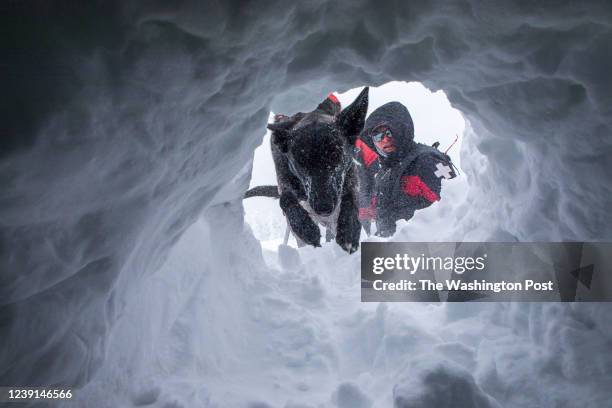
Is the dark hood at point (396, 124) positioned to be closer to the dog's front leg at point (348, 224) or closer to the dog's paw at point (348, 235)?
the dog's front leg at point (348, 224)

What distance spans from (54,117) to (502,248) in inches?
175

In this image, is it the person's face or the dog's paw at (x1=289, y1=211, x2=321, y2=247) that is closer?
the dog's paw at (x1=289, y1=211, x2=321, y2=247)

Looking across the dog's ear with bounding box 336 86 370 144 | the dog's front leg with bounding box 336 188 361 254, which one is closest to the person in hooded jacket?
the dog's front leg with bounding box 336 188 361 254

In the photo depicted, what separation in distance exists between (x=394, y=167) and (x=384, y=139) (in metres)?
0.50

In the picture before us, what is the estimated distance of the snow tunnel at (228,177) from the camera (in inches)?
50.7

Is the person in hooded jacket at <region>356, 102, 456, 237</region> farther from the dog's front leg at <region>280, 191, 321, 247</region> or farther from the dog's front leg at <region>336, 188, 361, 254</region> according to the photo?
the dog's front leg at <region>336, 188, 361, 254</region>

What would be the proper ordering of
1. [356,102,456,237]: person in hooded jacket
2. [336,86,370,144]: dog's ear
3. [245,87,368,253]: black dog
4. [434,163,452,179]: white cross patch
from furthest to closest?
[356,102,456,237]: person in hooded jacket, [434,163,452,179]: white cross patch, [336,86,370,144]: dog's ear, [245,87,368,253]: black dog

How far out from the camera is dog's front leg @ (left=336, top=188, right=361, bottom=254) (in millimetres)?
3271

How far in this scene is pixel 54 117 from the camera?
1168mm

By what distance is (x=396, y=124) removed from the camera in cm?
613

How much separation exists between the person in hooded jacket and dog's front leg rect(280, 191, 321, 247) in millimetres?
2146

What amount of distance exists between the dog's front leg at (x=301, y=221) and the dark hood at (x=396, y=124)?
9.33ft

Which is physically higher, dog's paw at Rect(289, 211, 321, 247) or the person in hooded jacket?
the person in hooded jacket

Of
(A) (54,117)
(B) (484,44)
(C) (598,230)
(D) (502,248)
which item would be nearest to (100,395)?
(A) (54,117)
